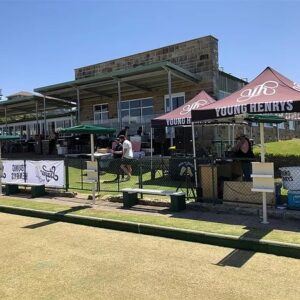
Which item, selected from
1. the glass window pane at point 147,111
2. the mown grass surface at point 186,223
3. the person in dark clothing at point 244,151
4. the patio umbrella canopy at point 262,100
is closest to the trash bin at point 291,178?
the patio umbrella canopy at point 262,100

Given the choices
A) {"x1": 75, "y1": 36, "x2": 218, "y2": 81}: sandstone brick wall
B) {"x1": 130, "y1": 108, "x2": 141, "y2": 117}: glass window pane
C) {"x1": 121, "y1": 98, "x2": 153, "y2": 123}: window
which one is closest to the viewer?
{"x1": 75, "y1": 36, "x2": 218, "y2": 81}: sandstone brick wall

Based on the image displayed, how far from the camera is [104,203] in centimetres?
1170

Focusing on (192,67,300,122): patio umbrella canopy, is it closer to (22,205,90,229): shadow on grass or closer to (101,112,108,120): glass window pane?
(22,205,90,229): shadow on grass


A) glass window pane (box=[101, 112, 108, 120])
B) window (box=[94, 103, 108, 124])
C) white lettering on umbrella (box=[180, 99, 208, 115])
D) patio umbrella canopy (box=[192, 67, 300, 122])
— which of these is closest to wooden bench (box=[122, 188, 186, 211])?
patio umbrella canopy (box=[192, 67, 300, 122])

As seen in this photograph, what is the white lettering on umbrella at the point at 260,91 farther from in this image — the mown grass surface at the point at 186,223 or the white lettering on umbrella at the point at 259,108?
the mown grass surface at the point at 186,223

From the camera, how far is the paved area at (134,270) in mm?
5074

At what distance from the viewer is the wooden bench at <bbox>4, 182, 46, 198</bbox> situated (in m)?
13.4

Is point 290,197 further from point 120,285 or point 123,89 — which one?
point 123,89

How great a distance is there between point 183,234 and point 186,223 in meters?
0.66

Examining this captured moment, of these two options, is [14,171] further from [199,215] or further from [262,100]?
[262,100]

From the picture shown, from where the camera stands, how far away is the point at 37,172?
544 inches

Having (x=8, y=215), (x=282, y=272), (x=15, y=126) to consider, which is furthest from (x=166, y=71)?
(x=15, y=126)

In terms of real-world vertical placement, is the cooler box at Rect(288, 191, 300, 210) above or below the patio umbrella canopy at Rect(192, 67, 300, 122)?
below

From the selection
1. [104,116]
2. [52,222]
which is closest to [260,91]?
[52,222]
